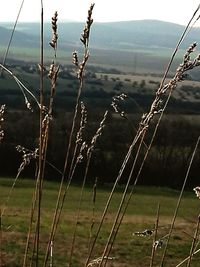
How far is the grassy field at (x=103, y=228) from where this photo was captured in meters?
14.4

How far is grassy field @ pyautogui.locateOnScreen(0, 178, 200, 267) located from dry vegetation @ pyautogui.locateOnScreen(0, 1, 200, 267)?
0.06 ft

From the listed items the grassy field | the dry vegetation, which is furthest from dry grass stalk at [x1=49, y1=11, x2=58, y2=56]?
the grassy field

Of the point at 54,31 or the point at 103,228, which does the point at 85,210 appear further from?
the point at 54,31

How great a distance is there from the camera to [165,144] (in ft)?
144

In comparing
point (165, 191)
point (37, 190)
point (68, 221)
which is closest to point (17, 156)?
point (165, 191)

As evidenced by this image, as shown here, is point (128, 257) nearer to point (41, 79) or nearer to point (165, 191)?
point (41, 79)

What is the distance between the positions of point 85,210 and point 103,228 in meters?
7.64

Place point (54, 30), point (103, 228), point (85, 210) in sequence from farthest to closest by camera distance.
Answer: point (85, 210)
point (103, 228)
point (54, 30)

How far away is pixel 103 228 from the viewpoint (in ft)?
71.3

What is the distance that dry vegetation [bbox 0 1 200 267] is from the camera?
1666 millimetres

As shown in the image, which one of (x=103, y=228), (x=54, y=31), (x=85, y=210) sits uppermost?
(x=54, y=31)

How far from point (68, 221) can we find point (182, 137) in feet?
85.7

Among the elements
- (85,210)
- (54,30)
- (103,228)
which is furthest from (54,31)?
Answer: (85,210)

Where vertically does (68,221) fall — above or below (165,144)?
below
